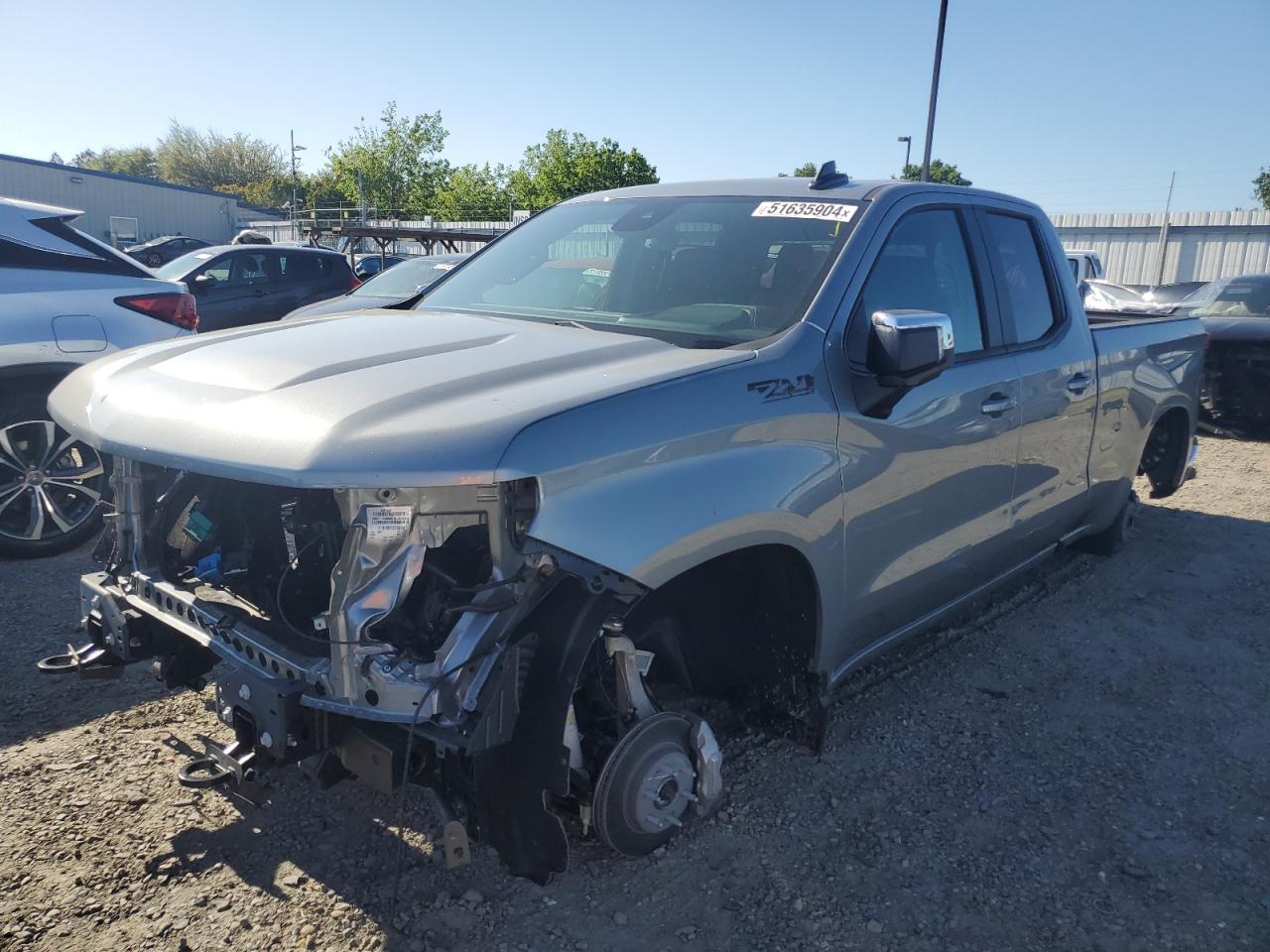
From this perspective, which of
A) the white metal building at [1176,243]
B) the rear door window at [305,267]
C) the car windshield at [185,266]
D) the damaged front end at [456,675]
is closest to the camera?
the damaged front end at [456,675]

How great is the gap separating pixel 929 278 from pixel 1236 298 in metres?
9.10

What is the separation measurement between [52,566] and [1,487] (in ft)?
1.58

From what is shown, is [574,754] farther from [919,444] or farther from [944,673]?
[944,673]

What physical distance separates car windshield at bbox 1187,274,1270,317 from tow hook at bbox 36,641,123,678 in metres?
10.9

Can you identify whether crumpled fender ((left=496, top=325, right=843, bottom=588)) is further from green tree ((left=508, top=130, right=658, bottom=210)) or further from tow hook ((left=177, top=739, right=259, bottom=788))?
green tree ((left=508, top=130, right=658, bottom=210))

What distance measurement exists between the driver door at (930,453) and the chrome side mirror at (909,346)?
0.41 feet

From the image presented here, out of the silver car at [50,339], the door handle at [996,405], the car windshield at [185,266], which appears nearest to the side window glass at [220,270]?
the car windshield at [185,266]

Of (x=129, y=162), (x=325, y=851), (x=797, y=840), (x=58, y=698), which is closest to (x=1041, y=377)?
(x=797, y=840)

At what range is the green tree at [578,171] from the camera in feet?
162

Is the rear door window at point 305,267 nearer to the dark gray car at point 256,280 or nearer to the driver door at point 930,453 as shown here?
the dark gray car at point 256,280

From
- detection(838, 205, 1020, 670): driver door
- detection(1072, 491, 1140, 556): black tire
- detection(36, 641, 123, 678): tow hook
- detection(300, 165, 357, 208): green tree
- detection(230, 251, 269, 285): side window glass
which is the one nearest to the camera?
detection(36, 641, 123, 678): tow hook

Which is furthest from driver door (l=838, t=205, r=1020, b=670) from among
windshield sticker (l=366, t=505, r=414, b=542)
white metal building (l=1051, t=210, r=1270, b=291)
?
white metal building (l=1051, t=210, r=1270, b=291)

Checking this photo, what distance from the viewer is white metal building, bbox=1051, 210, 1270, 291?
26000mm

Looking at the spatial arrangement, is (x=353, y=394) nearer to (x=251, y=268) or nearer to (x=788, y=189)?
(x=788, y=189)
